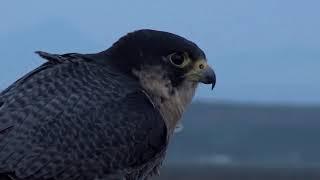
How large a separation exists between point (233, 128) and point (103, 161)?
14.8ft

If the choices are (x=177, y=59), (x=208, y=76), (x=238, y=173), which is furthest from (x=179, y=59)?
(x=238, y=173)

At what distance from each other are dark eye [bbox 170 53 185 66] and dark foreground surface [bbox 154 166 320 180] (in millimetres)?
3499

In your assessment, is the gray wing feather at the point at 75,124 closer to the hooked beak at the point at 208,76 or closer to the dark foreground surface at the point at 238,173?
the hooked beak at the point at 208,76

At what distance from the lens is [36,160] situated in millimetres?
6473

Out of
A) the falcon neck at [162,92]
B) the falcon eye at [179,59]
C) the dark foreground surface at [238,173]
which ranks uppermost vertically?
the falcon eye at [179,59]

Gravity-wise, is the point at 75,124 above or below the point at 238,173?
above

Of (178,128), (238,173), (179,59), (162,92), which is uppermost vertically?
(179,59)

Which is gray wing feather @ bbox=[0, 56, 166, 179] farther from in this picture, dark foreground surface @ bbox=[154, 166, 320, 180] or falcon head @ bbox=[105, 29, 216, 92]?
dark foreground surface @ bbox=[154, 166, 320, 180]

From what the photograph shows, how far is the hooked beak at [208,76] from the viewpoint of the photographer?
7020mm

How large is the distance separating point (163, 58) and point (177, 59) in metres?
0.08

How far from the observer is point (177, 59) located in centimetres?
704

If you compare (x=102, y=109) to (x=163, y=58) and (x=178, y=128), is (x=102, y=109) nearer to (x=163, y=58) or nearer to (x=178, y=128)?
(x=163, y=58)

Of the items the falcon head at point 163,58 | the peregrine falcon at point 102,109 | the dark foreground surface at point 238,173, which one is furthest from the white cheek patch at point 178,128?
the dark foreground surface at point 238,173

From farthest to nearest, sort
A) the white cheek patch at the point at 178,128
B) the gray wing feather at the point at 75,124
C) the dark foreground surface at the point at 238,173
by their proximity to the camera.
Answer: the dark foreground surface at the point at 238,173 < the white cheek patch at the point at 178,128 < the gray wing feather at the point at 75,124
